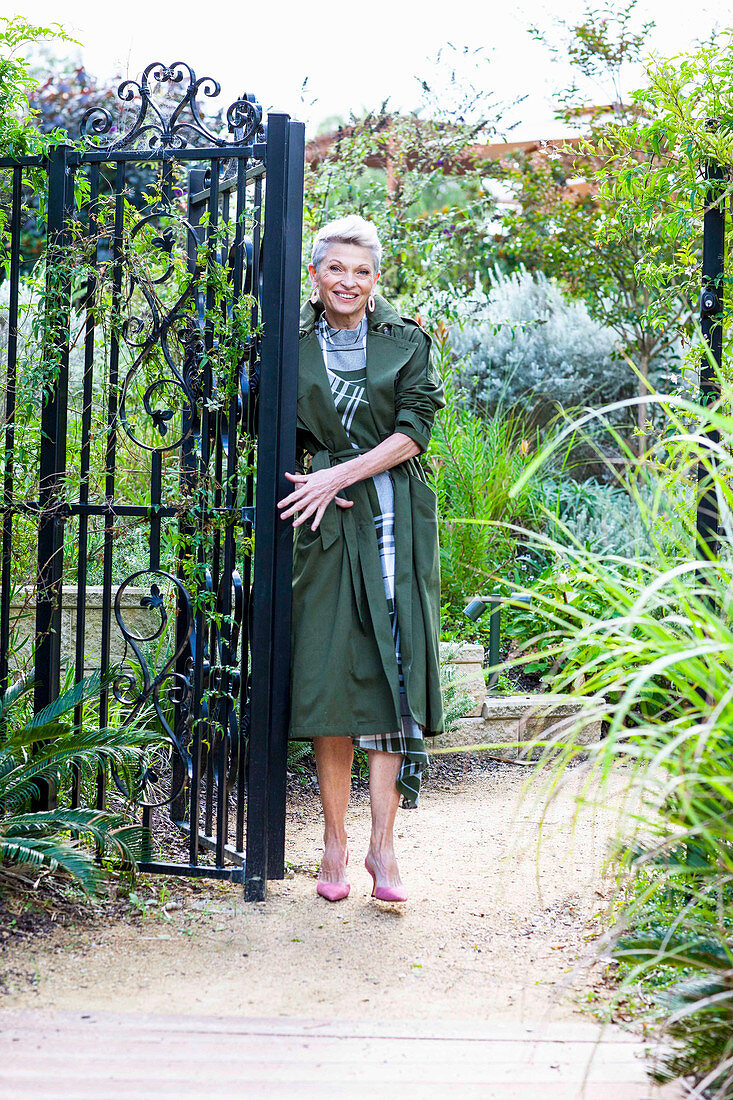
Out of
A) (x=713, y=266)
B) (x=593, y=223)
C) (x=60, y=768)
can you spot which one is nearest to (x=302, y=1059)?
(x=60, y=768)

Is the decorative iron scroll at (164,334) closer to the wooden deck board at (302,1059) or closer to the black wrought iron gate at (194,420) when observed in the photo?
the black wrought iron gate at (194,420)

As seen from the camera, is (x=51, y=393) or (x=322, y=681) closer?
(x=322, y=681)

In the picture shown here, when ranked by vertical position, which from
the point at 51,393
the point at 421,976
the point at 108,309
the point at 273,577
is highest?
the point at 108,309

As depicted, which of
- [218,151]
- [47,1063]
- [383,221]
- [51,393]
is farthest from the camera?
[383,221]

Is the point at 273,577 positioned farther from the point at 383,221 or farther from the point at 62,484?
the point at 383,221

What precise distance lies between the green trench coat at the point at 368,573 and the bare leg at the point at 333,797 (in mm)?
138

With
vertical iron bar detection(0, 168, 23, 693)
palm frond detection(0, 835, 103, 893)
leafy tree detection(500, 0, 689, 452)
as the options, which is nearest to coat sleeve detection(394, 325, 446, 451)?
vertical iron bar detection(0, 168, 23, 693)

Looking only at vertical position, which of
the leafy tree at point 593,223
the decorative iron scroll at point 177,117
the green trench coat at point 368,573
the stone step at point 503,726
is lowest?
the stone step at point 503,726

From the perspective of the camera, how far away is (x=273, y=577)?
300 cm

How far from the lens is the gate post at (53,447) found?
3.11 metres

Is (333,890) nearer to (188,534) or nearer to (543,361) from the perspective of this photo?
(188,534)

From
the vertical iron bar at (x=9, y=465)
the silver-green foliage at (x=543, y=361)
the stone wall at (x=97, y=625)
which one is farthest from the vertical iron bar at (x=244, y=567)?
the silver-green foliage at (x=543, y=361)

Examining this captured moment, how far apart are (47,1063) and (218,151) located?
2320mm

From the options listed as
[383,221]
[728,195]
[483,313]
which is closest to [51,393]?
[728,195]
